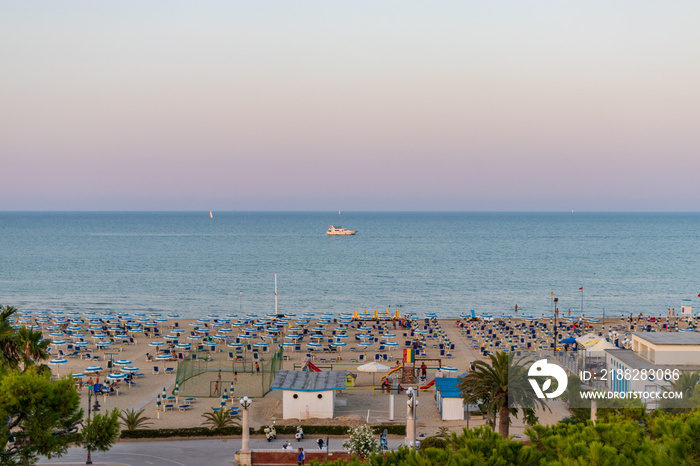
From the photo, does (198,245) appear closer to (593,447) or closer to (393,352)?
(393,352)

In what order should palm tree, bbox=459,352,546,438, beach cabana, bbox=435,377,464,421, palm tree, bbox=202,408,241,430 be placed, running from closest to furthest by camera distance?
palm tree, bbox=459,352,546,438
palm tree, bbox=202,408,241,430
beach cabana, bbox=435,377,464,421

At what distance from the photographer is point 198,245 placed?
19338 centimetres

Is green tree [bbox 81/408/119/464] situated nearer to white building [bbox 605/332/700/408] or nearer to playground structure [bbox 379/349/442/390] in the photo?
playground structure [bbox 379/349/442/390]

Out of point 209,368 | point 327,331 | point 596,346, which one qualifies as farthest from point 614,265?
point 209,368

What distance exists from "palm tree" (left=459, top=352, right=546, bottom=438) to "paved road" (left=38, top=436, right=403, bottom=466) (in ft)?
13.7

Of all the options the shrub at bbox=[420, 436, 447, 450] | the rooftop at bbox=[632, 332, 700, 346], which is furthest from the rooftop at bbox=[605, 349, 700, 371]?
the shrub at bbox=[420, 436, 447, 450]

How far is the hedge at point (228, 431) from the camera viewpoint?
2998 centimetres

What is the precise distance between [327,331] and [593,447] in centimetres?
5000

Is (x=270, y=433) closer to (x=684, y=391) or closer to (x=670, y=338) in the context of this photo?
(x=684, y=391)

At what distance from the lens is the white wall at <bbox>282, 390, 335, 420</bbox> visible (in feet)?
110

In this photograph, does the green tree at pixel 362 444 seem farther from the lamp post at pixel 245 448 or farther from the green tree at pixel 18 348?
the green tree at pixel 18 348

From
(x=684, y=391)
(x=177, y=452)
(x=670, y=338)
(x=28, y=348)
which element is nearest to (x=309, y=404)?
(x=177, y=452)

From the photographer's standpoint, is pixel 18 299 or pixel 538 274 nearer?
pixel 18 299

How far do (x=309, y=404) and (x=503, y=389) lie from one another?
10.5 metres
